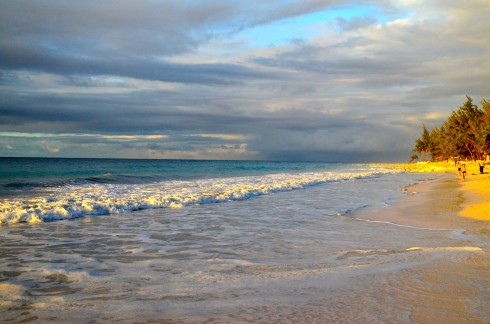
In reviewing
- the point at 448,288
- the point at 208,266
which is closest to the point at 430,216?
the point at 448,288

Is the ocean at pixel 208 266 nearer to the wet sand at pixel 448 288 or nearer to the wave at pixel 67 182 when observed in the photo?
the wet sand at pixel 448 288

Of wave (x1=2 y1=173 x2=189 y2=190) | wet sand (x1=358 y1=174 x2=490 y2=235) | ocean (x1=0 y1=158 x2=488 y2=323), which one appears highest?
wave (x1=2 y1=173 x2=189 y2=190)

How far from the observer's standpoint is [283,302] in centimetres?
539

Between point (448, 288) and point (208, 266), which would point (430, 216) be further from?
point (208, 266)

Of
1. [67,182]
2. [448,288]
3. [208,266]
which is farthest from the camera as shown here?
[67,182]

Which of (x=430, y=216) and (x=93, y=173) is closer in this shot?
(x=430, y=216)

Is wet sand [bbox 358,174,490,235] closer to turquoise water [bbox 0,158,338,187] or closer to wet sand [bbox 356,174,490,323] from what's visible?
wet sand [bbox 356,174,490,323]

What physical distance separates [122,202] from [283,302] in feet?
45.2

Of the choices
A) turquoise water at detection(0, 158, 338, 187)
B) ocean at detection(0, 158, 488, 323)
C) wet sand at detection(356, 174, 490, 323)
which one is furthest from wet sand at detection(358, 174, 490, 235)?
turquoise water at detection(0, 158, 338, 187)

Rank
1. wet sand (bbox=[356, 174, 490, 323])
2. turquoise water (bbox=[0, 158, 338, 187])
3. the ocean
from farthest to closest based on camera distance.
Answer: turquoise water (bbox=[0, 158, 338, 187]) < the ocean < wet sand (bbox=[356, 174, 490, 323])

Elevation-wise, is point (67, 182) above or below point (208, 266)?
above

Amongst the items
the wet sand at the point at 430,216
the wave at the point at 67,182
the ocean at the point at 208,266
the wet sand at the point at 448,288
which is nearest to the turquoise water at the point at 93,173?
the wave at the point at 67,182

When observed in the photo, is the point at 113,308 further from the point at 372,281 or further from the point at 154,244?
the point at 154,244

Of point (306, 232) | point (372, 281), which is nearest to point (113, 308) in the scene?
point (372, 281)
